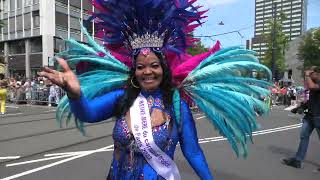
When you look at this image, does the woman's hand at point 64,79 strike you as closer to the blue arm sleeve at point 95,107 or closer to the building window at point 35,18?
the blue arm sleeve at point 95,107

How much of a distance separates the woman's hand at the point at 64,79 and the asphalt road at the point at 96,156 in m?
2.29

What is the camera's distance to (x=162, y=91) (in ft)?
9.23

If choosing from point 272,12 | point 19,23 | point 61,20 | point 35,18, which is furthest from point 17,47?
point 272,12

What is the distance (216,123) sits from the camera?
2803mm

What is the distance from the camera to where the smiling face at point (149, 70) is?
271cm

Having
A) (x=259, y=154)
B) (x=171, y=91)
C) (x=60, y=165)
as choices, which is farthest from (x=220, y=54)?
(x=259, y=154)

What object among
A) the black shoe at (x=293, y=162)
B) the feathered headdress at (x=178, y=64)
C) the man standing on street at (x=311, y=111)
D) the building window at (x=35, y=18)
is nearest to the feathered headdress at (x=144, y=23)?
the feathered headdress at (x=178, y=64)

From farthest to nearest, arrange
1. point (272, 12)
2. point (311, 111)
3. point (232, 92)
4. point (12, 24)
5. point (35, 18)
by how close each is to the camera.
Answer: point (12, 24) < point (35, 18) < point (272, 12) < point (311, 111) < point (232, 92)

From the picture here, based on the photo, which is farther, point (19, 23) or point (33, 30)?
point (19, 23)

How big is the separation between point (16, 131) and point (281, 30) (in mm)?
39259

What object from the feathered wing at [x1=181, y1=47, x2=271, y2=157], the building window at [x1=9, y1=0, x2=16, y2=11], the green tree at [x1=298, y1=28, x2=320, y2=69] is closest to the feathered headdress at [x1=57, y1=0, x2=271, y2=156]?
the feathered wing at [x1=181, y1=47, x2=271, y2=157]

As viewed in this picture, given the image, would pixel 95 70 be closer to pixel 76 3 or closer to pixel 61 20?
pixel 61 20

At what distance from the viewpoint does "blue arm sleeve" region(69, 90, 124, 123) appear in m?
2.54

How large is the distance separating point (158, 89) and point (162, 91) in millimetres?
30
